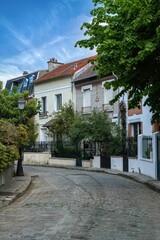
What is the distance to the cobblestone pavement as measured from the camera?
828cm

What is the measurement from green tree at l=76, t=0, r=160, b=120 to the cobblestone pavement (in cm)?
389

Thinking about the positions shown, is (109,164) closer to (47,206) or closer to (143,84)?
(143,84)

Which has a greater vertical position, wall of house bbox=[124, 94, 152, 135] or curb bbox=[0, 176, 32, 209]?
wall of house bbox=[124, 94, 152, 135]

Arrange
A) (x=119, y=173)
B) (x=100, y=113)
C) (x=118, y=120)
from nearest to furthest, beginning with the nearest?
(x=119, y=173)
(x=100, y=113)
(x=118, y=120)

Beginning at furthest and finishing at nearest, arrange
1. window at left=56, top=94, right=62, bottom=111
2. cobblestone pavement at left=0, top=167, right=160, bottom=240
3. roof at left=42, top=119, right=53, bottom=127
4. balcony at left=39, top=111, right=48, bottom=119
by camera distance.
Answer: balcony at left=39, top=111, right=48, bottom=119 < window at left=56, top=94, right=62, bottom=111 < roof at left=42, top=119, right=53, bottom=127 < cobblestone pavement at left=0, top=167, right=160, bottom=240

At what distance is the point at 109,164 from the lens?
28.6 m

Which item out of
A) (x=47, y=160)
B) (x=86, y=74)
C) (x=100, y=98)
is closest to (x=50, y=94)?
(x=86, y=74)

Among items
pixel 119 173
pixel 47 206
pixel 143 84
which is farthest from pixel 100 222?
pixel 119 173

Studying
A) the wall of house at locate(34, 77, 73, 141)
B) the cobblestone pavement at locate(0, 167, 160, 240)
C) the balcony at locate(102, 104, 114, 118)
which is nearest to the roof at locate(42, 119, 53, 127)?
the wall of house at locate(34, 77, 73, 141)

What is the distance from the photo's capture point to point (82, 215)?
10.4 metres

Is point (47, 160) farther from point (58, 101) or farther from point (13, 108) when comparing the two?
point (58, 101)

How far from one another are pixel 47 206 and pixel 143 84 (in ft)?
19.9

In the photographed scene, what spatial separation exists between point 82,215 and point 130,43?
5.89 meters

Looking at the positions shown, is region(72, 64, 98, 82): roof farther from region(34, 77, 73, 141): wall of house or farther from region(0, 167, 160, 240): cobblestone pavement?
region(0, 167, 160, 240): cobblestone pavement
